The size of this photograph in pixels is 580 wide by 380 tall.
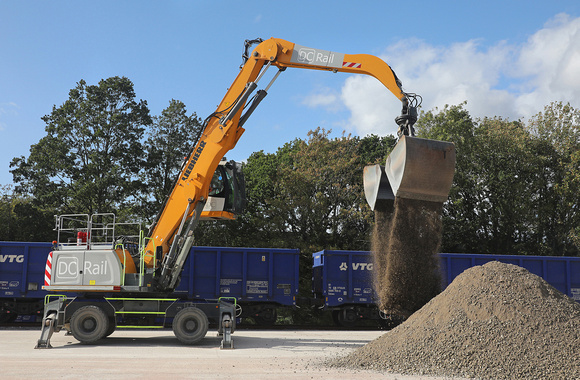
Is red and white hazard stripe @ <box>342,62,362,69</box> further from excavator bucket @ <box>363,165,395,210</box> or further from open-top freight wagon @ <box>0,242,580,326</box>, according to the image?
open-top freight wagon @ <box>0,242,580,326</box>

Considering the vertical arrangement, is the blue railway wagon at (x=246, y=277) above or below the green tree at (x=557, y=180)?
below

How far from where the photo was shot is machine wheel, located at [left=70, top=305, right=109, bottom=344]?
38.8 ft

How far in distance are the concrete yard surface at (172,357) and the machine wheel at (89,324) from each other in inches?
10.2

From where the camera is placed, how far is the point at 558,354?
27.1 feet

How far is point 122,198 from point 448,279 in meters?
18.6

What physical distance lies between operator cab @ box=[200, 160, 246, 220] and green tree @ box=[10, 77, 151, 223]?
55.0ft

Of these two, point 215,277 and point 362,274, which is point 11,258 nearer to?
point 215,277

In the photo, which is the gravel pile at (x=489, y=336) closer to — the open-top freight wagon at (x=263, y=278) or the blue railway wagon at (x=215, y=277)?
the open-top freight wagon at (x=263, y=278)

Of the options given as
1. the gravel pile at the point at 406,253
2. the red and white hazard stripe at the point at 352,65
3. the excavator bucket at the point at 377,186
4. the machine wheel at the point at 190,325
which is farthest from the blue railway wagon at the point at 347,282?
the red and white hazard stripe at the point at 352,65

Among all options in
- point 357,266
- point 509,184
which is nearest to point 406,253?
point 357,266

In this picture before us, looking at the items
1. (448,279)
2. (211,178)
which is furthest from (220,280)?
(448,279)

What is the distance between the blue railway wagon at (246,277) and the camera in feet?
57.0

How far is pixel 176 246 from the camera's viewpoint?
1211cm

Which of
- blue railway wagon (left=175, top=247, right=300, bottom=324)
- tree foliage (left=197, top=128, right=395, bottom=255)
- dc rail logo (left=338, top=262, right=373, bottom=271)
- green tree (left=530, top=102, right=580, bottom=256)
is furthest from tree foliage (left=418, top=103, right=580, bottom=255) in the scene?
blue railway wagon (left=175, top=247, right=300, bottom=324)
